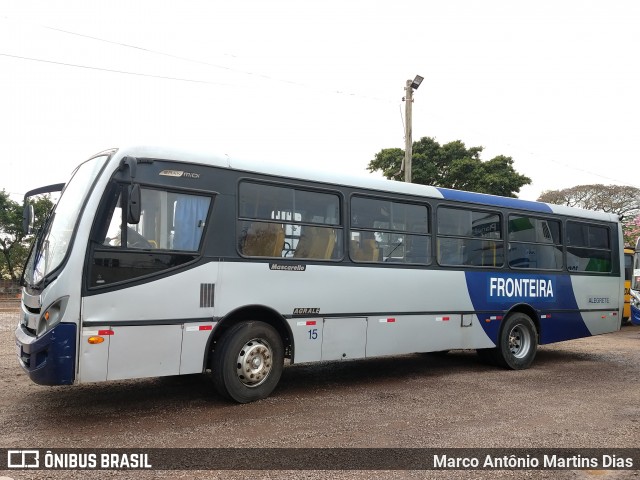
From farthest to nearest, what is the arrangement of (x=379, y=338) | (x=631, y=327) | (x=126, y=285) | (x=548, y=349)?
(x=631, y=327), (x=548, y=349), (x=379, y=338), (x=126, y=285)

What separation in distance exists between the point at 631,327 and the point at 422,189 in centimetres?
1434

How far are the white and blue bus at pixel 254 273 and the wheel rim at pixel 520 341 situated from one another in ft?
0.08

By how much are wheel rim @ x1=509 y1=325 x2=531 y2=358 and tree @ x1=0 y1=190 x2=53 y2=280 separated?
1132 inches

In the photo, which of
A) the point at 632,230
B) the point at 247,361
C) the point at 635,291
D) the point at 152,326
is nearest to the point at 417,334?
the point at 247,361

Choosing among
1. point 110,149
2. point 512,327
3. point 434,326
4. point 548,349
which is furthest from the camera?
point 548,349

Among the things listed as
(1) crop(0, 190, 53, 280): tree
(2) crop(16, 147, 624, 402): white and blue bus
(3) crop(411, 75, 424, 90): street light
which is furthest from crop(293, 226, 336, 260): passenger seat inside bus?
(1) crop(0, 190, 53, 280): tree

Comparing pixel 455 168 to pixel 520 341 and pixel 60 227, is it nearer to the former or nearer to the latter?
pixel 520 341

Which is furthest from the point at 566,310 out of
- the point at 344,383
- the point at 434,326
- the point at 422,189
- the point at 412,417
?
the point at 412,417

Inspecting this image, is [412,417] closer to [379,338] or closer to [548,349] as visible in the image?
[379,338]

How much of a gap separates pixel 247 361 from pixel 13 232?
31893 mm

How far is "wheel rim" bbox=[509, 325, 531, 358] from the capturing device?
9805 mm

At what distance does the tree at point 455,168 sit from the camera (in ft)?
94.8

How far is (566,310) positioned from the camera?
10531mm

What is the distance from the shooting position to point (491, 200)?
9.63 meters
